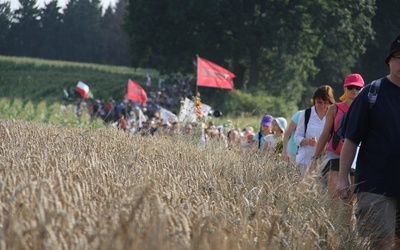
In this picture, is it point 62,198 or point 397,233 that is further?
point 397,233

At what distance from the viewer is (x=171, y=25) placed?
174 ft

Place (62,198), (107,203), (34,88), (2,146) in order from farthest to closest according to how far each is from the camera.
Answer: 1. (34,88)
2. (2,146)
3. (107,203)
4. (62,198)

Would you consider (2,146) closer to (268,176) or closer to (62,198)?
(268,176)

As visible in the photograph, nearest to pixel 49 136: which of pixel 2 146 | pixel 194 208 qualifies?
pixel 2 146

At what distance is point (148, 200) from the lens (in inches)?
177

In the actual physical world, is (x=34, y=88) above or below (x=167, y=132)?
below

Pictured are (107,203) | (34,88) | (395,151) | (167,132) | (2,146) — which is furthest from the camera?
(34,88)

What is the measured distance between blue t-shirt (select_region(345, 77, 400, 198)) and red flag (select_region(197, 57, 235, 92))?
2037cm

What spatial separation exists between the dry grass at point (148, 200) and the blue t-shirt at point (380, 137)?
14.4 inches

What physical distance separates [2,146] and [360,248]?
2.76 m

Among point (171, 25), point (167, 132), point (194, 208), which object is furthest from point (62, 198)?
point (171, 25)

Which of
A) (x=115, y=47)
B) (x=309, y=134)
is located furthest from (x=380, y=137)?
(x=115, y=47)

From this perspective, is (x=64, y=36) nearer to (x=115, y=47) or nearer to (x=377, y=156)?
(x=115, y=47)

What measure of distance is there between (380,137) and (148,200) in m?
2.35
